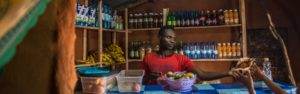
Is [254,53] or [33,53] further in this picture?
[254,53]

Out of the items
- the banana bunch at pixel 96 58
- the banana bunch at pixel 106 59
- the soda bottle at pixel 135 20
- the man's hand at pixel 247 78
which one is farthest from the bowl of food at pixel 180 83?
the soda bottle at pixel 135 20

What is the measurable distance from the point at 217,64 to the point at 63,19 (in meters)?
4.08

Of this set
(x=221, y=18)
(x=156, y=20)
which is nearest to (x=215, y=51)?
(x=221, y=18)

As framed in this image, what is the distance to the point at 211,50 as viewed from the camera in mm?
3994

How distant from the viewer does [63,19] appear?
34 centimetres

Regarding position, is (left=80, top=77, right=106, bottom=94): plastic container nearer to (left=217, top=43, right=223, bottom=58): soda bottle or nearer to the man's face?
the man's face

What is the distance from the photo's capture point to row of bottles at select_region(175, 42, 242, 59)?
3.95 meters

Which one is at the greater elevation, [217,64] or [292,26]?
[292,26]

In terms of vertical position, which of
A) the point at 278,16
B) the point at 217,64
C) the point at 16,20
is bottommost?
the point at 217,64

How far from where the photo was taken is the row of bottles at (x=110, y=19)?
3826mm

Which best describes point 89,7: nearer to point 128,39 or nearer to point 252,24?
point 128,39

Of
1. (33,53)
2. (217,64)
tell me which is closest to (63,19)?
(33,53)

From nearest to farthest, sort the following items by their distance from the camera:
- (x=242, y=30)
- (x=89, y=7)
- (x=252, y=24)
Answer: (x=89, y=7), (x=242, y=30), (x=252, y=24)

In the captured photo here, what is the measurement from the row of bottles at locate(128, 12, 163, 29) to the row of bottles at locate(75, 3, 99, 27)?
686 mm
